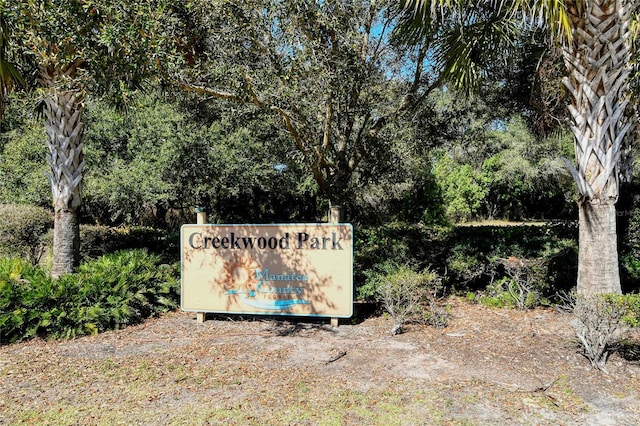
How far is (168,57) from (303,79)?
5.84ft

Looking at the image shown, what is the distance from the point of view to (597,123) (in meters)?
5.47

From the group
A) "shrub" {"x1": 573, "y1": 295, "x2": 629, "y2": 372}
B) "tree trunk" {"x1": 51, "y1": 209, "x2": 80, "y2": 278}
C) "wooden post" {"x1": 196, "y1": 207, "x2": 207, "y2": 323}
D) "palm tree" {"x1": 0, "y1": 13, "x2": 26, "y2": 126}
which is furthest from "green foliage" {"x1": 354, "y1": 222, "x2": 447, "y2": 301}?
"palm tree" {"x1": 0, "y1": 13, "x2": 26, "y2": 126}

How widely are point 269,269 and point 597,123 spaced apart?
4491mm

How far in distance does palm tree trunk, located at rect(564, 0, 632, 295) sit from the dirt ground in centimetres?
94

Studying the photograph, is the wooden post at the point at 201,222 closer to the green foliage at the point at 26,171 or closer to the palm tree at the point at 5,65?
the palm tree at the point at 5,65

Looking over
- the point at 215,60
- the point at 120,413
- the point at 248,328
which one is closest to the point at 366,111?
the point at 215,60

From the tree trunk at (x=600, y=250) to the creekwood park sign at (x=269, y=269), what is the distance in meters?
2.89

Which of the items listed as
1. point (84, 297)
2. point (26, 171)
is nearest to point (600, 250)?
point (84, 297)

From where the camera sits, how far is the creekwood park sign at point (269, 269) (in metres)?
6.42

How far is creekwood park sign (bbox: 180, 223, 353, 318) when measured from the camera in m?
6.42

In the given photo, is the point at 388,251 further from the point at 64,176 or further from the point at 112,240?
the point at 112,240

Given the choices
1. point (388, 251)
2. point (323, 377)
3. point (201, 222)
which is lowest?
point (323, 377)

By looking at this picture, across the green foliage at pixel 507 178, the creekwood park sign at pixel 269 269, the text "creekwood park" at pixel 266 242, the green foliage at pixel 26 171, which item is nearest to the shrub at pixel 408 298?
the creekwood park sign at pixel 269 269

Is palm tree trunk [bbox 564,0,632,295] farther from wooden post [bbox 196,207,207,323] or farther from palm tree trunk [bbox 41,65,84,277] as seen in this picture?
palm tree trunk [bbox 41,65,84,277]
